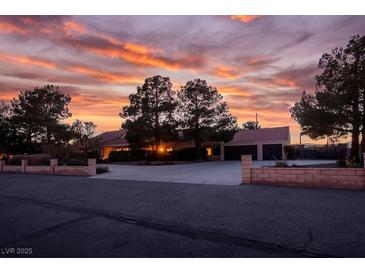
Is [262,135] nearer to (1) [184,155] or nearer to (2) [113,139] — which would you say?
(1) [184,155]

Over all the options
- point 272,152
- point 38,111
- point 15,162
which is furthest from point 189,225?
point 38,111

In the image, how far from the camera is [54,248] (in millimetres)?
4270

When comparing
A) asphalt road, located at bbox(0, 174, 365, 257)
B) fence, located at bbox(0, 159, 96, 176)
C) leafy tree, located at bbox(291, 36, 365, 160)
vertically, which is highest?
leafy tree, located at bbox(291, 36, 365, 160)

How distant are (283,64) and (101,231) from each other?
14.3 metres

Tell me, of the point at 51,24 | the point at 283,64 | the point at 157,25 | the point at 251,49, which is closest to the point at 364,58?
the point at 283,64

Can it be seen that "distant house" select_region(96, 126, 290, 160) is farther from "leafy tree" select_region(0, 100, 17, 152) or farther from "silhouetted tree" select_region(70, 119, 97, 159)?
"leafy tree" select_region(0, 100, 17, 152)

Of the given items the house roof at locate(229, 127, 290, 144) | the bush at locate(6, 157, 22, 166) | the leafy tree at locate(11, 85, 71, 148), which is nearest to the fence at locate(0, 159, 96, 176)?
the bush at locate(6, 157, 22, 166)

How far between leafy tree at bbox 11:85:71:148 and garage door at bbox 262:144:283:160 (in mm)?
30200

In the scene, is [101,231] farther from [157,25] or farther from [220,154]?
[220,154]

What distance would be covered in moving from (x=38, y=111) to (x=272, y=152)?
33.4 metres

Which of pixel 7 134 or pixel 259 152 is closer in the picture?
pixel 259 152

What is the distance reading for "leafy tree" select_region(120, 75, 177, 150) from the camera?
27.8 meters

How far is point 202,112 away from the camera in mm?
30531
